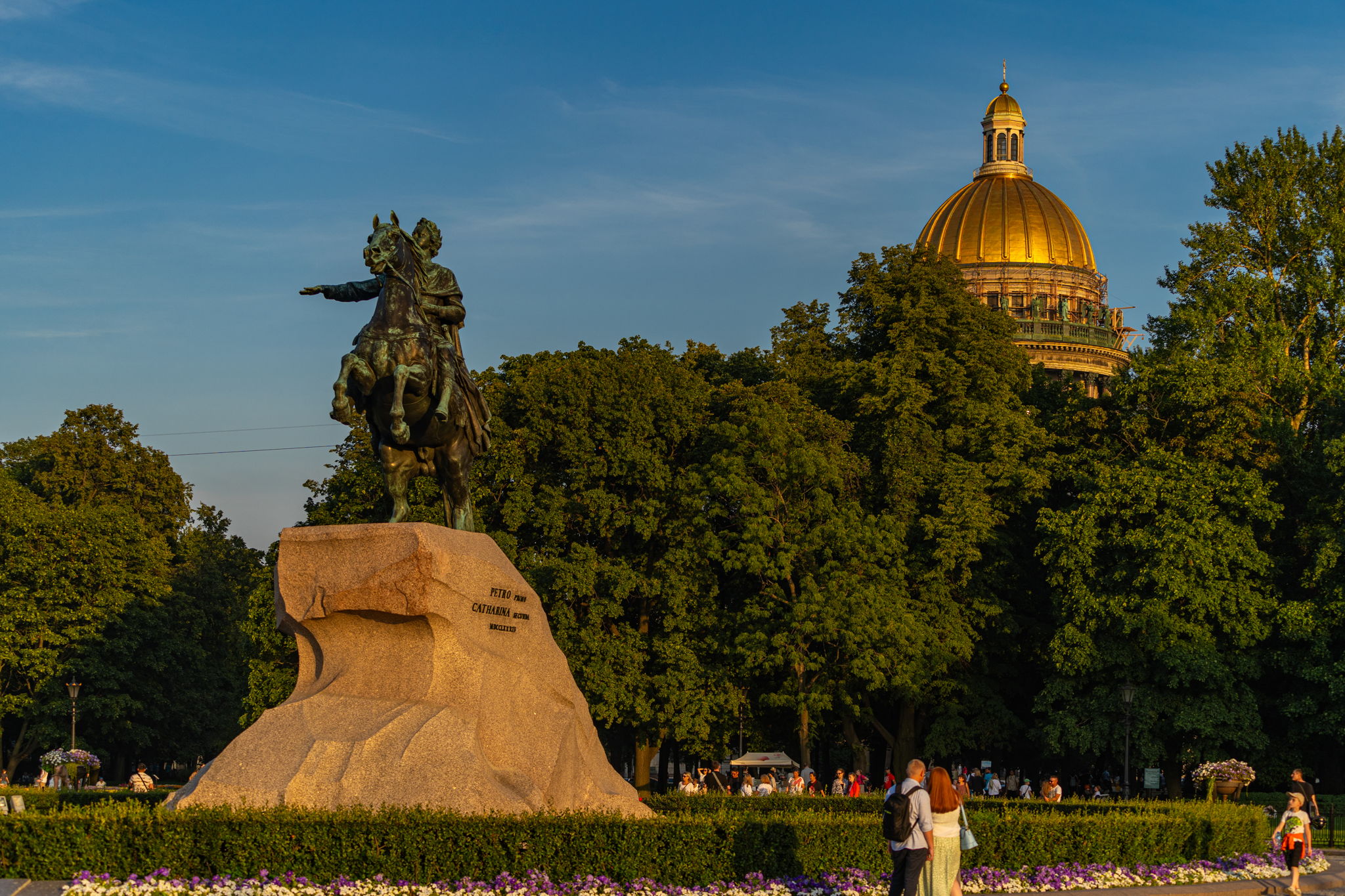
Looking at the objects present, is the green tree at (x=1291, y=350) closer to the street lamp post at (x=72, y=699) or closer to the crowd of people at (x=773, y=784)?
the crowd of people at (x=773, y=784)

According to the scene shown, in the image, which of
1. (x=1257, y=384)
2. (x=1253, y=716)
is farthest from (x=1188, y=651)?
(x=1257, y=384)

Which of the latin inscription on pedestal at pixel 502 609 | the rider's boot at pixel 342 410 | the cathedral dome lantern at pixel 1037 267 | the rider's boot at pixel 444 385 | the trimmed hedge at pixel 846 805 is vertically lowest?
the trimmed hedge at pixel 846 805

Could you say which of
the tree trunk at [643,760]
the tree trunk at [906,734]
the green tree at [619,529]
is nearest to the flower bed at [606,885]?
the green tree at [619,529]

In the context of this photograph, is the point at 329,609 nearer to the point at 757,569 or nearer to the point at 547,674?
the point at 547,674

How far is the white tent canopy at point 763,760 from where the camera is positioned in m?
44.2

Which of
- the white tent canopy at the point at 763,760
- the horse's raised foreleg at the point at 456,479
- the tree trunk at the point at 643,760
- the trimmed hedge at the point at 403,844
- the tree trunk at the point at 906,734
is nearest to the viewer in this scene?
the trimmed hedge at the point at 403,844

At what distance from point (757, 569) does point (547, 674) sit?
22.4 metres

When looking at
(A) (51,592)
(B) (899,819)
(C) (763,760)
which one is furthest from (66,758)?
(B) (899,819)

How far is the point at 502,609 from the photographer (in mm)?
17422

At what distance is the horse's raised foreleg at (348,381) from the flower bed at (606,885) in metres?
5.11

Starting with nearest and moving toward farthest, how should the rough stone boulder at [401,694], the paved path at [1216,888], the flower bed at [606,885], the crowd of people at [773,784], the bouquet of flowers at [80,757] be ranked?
the flower bed at [606,885] < the paved path at [1216,888] < the rough stone boulder at [401,694] < the crowd of people at [773,784] < the bouquet of flowers at [80,757]

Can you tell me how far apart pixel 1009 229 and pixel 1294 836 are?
74.0 meters

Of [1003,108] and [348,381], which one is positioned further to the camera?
[1003,108]

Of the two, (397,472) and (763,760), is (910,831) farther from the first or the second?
(763,760)
